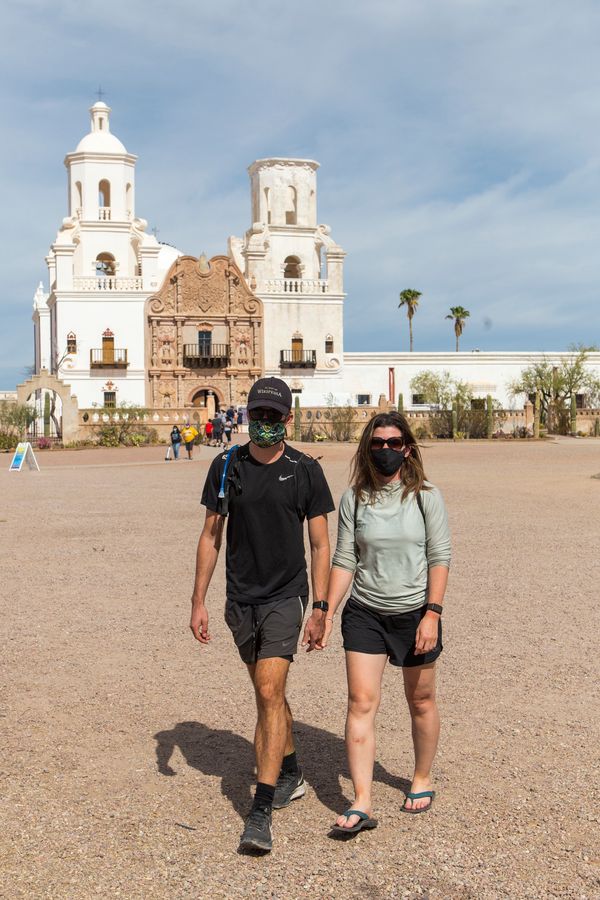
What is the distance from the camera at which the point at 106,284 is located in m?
55.5

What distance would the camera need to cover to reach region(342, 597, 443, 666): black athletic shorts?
438cm

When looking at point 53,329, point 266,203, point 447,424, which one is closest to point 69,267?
point 53,329

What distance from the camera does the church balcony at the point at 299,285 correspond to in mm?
57656

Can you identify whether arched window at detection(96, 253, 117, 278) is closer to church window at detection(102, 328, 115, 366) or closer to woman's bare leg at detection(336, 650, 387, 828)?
church window at detection(102, 328, 115, 366)

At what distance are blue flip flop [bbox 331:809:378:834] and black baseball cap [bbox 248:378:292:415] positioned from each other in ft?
5.43

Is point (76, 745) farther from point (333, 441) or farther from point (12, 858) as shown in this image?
point (333, 441)

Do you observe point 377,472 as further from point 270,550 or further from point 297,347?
point 297,347

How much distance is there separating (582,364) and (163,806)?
196ft

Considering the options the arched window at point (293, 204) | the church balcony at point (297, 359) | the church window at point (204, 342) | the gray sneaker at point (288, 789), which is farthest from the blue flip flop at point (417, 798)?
the arched window at point (293, 204)

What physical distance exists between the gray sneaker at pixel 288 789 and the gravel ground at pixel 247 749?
49mm

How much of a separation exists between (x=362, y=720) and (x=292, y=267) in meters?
56.7

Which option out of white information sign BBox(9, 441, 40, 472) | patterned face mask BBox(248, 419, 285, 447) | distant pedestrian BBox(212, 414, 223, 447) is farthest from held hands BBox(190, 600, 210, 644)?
distant pedestrian BBox(212, 414, 223, 447)

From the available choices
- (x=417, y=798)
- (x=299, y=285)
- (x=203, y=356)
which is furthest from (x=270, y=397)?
(x=299, y=285)

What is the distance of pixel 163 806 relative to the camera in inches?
177
